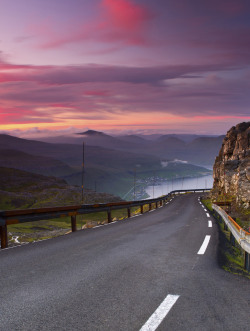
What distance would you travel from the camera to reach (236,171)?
43.7m

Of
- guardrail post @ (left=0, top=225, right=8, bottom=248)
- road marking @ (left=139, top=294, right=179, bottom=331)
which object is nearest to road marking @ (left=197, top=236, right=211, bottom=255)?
road marking @ (left=139, top=294, right=179, bottom=331)

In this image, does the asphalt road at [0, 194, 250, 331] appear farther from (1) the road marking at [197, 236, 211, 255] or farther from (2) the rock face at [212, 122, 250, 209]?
→ (2) the rock face at [212, 122, 250, 209]

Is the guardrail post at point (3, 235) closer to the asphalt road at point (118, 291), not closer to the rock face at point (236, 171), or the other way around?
the asphalt road at point (118, 291)

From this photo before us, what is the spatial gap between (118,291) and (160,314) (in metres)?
1.05

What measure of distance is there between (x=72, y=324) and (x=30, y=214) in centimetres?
780

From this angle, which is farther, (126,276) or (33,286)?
(126,276)

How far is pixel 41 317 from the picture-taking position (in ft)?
13.1

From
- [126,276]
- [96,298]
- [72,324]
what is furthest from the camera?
[126,276]

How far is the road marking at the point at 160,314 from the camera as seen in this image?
375 centimetres

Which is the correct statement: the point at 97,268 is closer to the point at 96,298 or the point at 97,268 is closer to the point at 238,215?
the point at 96,298

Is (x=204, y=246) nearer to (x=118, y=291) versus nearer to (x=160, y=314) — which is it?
(x=118, y=291)

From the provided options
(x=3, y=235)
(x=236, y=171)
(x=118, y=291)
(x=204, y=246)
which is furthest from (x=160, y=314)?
(x=236, y=171)

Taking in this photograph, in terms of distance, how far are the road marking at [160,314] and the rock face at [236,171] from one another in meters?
24.9

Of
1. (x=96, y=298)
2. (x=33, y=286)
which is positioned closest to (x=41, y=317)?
(x=96, y=298)
